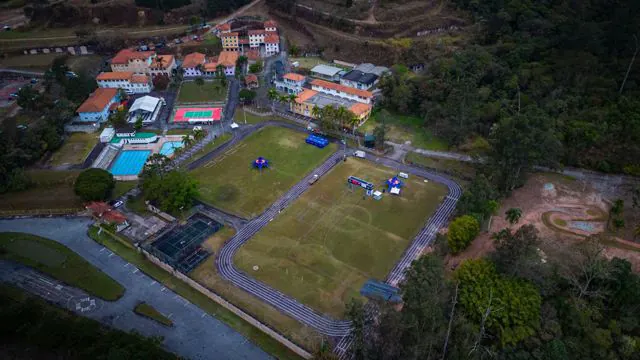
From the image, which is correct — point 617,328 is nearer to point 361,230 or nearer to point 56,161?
point 361,230

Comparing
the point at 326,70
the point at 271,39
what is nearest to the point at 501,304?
the point at 326,70

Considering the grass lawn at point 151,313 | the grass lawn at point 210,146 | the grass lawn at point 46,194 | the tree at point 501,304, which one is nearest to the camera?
the tree at point 501,304

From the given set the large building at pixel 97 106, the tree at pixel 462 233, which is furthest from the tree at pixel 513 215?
the large building at pixel 97 106

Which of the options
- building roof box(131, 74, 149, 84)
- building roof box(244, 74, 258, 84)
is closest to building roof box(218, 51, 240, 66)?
building roof box(244, 74, 258, 84)

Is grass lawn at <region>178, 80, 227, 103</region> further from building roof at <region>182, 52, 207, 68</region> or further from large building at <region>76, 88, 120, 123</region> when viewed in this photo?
Result: large building at <region>76, 88, 120, 123</region>

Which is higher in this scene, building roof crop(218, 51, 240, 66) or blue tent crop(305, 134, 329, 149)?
building roof crop(218, 51, 240, 66)

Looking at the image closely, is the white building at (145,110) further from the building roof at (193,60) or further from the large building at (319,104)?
the large building at (319,104)

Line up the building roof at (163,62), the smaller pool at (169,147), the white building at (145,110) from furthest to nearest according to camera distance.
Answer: the building roof at (163,62) → the white building at (145,110) → the smaller pool at (169,147)
